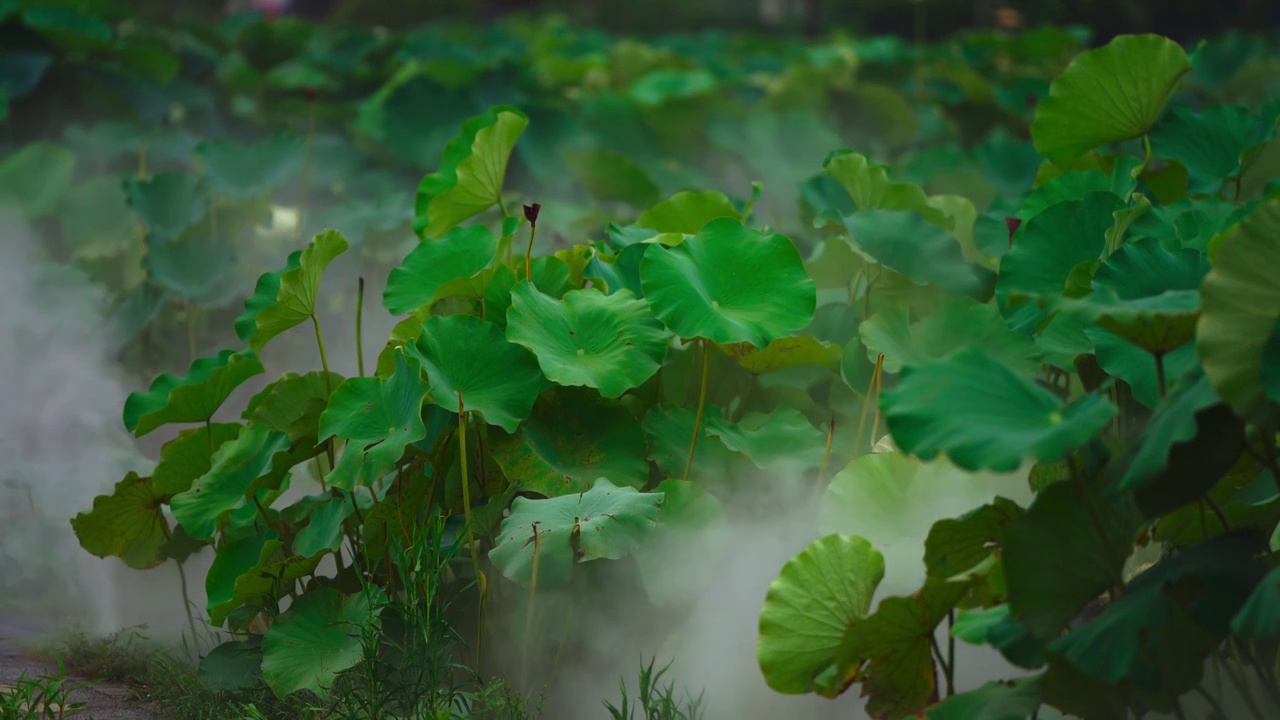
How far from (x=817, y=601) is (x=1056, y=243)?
2.35 ft

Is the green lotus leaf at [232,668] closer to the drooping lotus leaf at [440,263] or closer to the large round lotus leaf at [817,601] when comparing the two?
the drooping lotus leaf at [440,263]

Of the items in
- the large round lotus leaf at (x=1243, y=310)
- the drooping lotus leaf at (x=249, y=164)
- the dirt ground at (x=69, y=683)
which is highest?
the large round lotus leaf at (x=1243, y=310)

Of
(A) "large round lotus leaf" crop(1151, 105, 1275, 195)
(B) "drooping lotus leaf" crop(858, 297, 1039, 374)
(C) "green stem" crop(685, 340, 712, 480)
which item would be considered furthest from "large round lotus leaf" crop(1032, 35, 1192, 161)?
(C) "green stem" crop(685, 340, 712, 480)

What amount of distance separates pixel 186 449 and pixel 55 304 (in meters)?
1.51

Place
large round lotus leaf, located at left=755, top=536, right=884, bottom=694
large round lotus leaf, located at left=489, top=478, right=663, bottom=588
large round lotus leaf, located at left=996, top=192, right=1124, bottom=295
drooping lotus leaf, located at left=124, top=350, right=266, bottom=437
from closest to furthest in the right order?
large round lotus leaf, located at left=755, top=536, right=884, bottom=694 → large round lotus leaf, located at left=489, top=478, right=663, bottom=588 → large round lotus leaf, located at left=996, top=192, right=1124, bottom=295 → drooping lotus leaf, located at left=124, top=350, right=266, bottom=437

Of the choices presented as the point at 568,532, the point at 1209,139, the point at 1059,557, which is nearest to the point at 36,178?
the point at 568,532

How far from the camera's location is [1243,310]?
1094 mm

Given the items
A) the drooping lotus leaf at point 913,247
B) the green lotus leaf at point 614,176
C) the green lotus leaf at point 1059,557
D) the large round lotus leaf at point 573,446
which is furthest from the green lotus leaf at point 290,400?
the green lotus leaf at point 614,176

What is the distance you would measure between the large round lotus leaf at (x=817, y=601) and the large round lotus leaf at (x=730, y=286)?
37 cm

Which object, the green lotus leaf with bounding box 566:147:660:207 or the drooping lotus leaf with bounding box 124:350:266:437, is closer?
the drooping lotus leaf with bounding box 124:350:266:437

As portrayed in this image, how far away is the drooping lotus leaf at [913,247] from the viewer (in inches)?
74.6

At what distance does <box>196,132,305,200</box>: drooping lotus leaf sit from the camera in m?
3.33

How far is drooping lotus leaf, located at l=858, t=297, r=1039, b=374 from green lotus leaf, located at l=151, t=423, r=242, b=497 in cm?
108

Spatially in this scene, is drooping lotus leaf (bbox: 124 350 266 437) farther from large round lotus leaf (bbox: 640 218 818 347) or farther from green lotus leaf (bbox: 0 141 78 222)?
green lotus leaf (bbox: 0 141 78 222)
